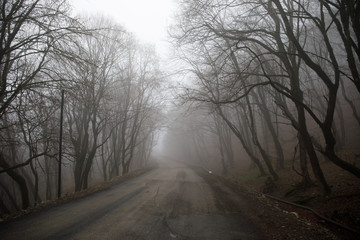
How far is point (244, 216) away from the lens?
21.1 ft

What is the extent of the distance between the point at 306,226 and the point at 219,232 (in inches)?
90.6

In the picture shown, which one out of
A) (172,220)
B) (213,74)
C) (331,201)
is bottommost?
(331,201)

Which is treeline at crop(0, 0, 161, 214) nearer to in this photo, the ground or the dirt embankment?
the ground

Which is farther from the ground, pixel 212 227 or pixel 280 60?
pixel 280 60

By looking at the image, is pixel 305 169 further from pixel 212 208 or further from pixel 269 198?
pixel 212 208

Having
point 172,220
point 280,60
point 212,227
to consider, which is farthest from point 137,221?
point 280,60

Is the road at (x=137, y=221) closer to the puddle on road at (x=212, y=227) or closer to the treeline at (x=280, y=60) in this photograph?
the puddle on road at (x=212, y=227)

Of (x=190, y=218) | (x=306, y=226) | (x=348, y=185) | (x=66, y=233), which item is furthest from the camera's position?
(x=348, y=185)

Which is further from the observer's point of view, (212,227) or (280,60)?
(280,60)

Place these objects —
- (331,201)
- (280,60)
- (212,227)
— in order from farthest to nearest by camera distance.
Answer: (280,60), (331,201), (212,227)

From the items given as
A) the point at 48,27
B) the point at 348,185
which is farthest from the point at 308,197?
the point at 48,27

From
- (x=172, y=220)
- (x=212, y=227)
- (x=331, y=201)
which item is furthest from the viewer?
(x=331, y=201)

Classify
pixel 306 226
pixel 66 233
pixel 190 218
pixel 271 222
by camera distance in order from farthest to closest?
1. pixel 190 218
2. pixel 271 222
3. pixel 306 226
4. pixel 66 233

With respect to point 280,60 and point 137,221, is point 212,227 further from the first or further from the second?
point 280,60
